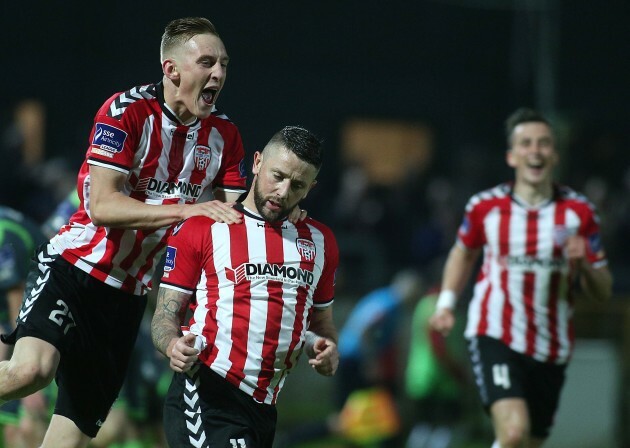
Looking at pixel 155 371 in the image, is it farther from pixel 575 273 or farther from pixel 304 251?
pixel 304 251

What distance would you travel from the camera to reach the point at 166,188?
5121 millimetres

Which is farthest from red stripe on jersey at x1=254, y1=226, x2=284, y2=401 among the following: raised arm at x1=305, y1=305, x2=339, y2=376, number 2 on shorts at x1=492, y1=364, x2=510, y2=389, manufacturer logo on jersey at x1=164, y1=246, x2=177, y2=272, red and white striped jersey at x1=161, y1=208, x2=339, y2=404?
number 2 on shorts at x1=492, y1=364, x2=510, y2=389

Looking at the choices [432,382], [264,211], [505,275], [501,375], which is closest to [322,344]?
[264,211]

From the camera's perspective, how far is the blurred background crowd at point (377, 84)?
14172 mm

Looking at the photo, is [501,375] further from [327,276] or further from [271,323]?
[271,323]

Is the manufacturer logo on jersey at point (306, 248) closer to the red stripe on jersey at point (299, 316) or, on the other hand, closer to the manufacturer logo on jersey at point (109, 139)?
the red stripe on jersey at point (299, 316)

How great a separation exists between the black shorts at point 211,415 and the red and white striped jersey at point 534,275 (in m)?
2.57

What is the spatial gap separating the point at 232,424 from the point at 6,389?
1059 millimetres

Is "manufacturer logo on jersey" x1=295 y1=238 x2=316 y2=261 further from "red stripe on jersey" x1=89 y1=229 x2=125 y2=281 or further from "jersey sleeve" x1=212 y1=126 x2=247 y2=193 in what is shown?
"red stripe on jersey" x1=89 y1=229 x2=125 y2=281

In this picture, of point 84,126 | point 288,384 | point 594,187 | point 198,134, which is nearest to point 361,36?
point 84,126

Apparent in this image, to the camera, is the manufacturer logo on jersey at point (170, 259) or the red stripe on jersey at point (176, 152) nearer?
the manufacturer logo on jersey at point (170, 259)

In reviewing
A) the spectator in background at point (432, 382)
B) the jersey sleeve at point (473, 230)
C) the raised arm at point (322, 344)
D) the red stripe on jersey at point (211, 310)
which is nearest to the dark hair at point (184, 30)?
the red stripe on jersey at point (211, 310)

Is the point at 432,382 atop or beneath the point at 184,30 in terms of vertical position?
beneath

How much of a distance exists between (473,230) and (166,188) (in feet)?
8.17
